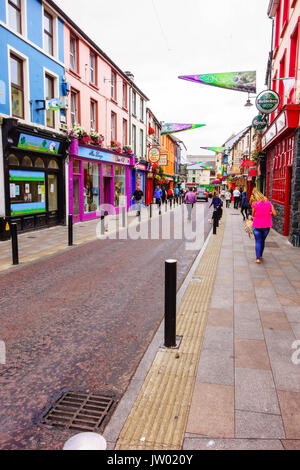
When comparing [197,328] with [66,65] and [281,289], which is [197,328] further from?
[66,65]

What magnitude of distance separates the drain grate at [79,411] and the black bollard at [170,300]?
111cm

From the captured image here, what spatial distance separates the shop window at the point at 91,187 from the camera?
58.7 feet

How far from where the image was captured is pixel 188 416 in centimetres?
271

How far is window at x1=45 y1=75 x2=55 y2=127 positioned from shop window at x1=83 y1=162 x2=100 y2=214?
3.63 m

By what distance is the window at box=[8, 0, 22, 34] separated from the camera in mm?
11523

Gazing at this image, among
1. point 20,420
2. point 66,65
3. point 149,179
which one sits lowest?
point 20,420

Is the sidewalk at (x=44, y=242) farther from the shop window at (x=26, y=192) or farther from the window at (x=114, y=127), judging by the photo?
the window at (x=114, y=127)

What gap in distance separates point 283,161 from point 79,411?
1275 cm

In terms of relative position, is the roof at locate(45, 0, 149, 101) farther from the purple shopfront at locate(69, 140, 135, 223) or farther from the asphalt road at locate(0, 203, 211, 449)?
the asphalt road at locate(0, 203, 211, 449)

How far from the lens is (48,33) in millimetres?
13898

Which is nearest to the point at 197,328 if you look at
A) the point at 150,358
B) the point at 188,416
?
the point at 150,358
